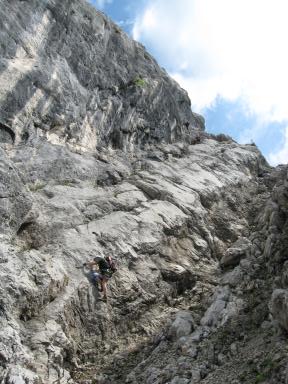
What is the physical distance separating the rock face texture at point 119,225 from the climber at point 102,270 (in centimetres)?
40

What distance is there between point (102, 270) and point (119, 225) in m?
4.54

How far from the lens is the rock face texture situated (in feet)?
55.1

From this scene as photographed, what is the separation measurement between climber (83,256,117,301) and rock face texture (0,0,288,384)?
0.40 metres

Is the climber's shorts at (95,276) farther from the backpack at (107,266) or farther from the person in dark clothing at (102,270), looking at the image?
the backpack at (107,266)

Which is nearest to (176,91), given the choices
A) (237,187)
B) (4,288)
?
(237,187)

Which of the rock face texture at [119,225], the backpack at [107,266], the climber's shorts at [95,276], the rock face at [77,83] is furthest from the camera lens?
the rock face at [77,83]

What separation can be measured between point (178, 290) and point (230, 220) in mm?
10086

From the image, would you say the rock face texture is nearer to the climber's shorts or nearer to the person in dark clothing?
the climber's shorts

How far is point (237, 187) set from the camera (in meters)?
39.5

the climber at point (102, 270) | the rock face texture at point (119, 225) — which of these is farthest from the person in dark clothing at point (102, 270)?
the rock face texture at point (119, 225)

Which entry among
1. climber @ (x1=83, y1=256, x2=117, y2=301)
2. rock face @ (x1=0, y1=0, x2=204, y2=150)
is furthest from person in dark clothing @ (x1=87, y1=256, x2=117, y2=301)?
rock face @ (x1=0, y1=0, x2=204, y2=150)

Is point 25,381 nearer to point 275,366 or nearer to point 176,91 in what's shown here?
point 275,366

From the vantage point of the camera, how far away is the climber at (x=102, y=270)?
70.6 feet

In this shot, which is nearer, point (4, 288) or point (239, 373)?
point (239, 373)
